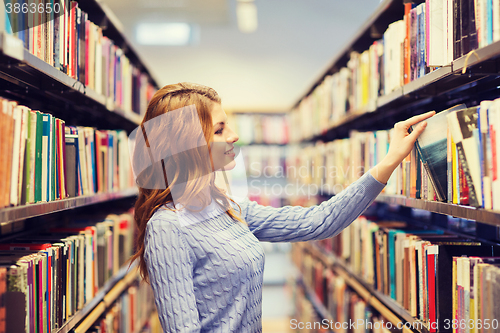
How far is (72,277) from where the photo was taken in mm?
1258

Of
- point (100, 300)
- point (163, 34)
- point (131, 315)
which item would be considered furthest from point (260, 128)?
point (100, 300)

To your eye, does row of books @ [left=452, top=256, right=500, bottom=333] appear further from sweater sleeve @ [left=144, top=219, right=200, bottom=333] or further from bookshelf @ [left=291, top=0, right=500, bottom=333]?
sweater sleeve @ [left=144, top=219, right=200, bottom=333]

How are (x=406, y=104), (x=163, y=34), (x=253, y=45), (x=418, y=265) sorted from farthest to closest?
(x=253, y=45), (x=163, y=34), (x=406, y=104), (x=418, y=265)

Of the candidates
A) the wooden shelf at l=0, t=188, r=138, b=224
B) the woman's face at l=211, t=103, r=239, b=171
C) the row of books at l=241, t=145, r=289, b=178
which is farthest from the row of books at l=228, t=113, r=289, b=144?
the woman's face at l=211, t=103, r=239, b=171

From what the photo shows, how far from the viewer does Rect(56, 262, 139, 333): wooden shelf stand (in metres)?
1.21

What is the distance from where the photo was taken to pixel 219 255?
994 mm

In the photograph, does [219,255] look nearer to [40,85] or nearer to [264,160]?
[40,85]

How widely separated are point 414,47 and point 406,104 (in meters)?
0.38

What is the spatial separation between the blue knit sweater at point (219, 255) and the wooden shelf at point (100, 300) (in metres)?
0.28

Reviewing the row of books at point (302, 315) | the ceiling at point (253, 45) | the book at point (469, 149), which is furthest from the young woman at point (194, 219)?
the ceiling at point (253, 45)

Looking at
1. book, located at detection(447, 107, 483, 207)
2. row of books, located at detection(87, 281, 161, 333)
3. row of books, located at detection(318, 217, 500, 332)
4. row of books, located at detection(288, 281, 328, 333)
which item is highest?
book, located at detection(447, 107, 483, 207)

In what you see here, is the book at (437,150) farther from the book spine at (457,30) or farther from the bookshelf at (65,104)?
the bookshelf at (65,104)

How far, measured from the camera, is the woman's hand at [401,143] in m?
1.04

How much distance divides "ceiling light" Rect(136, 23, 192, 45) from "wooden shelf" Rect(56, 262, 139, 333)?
270 centimetres
